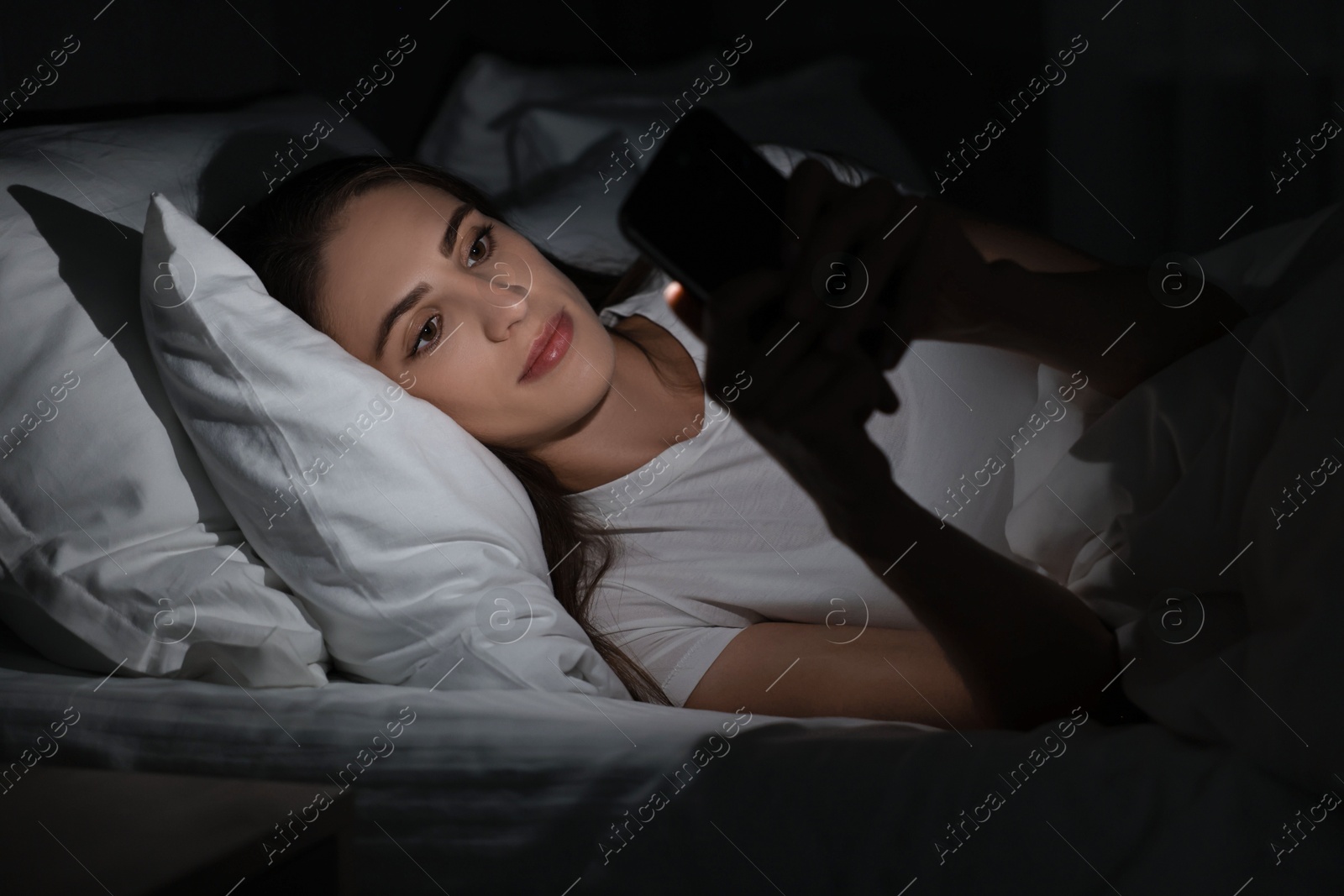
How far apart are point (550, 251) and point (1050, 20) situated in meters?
0.66

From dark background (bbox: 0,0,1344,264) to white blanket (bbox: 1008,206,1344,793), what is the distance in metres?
0.34

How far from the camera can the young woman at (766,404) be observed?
0.59m

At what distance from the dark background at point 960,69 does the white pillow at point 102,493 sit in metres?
0.27

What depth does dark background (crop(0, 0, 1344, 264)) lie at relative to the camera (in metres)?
0.91

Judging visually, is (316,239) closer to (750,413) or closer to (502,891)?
(750,413)

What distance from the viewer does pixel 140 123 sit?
898mm

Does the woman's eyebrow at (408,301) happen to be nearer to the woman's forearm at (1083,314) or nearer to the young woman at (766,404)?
the young woman at (766,404)

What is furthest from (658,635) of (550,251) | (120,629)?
(550,251)

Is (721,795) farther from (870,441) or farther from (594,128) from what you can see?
(594,128)

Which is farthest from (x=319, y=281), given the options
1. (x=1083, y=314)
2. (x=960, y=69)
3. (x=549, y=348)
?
(x=960, y=69)

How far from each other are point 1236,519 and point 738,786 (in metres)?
0.35

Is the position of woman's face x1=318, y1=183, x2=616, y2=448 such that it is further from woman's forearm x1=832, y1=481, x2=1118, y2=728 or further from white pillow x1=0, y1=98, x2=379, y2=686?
woman's forearm x1=832, y1=481, x2=1118, y2=728

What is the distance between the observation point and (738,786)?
0.46 meters

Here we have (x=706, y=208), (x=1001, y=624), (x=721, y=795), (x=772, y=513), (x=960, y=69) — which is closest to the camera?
(x=721, y=795)
